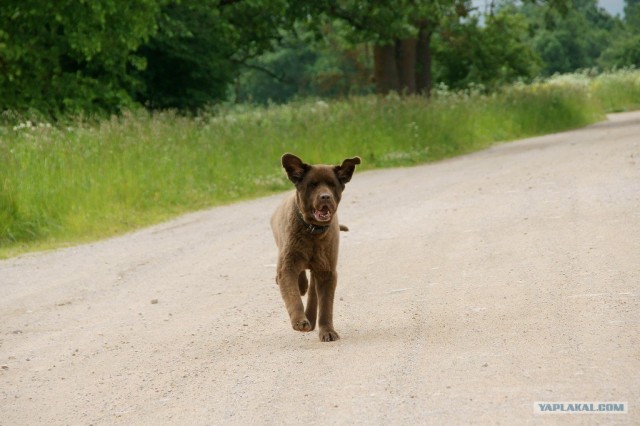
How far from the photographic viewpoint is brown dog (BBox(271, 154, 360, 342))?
791 cm

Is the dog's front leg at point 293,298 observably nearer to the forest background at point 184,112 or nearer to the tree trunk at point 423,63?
the forest background at point 184,112

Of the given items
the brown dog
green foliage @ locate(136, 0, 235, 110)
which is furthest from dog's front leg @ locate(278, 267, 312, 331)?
green foliage @ locate(136, 0, 235, 110)

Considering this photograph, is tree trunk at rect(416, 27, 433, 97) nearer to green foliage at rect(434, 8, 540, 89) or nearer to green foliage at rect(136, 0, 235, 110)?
green foliage at rect(434, 8, 540, 89)

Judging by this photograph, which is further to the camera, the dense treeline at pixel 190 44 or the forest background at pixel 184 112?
the dense treeline at pixel 190 44

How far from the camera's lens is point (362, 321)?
8.99 metres

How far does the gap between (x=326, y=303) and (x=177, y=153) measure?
11559 mm

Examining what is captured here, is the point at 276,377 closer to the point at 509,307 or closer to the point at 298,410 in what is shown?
the point at 298,410

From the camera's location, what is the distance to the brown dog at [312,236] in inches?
311

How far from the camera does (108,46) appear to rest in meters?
26.0

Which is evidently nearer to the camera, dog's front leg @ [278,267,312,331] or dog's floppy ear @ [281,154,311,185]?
dog's front leg @ [278,267,312,331]

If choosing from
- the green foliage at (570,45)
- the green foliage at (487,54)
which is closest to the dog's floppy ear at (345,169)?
the green foliage at (487,54)

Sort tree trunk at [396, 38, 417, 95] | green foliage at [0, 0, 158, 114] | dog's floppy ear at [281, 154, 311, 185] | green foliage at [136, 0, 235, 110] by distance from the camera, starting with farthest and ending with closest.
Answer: tree trunk at [396, 38, 417, 95]
green foliage at [136, 0, 235, 110]
green foliage at [0, 0, 158, 114]
dog's floppy ear at [281, 154, 311, 185]

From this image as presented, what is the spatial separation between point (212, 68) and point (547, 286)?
1000 inches

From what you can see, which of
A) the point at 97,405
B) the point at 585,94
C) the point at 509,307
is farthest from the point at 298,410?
the point at 585,94
